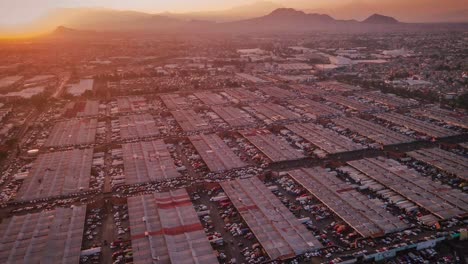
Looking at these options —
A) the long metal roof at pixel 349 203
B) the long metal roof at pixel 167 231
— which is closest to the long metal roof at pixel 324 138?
the long metal roof at pixel 349 203

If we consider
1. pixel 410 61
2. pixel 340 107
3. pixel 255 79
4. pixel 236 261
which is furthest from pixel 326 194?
pixel 410 61

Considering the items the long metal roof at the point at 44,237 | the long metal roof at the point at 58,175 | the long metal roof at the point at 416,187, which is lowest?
the long metal roof at the point at 44,237

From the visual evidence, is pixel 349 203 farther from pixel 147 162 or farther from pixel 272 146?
pixel 147 162

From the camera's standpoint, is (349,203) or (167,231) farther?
(349,203)

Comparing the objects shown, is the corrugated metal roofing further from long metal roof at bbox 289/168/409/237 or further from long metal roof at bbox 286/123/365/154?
long metal roof at bbox 286/123/365/154

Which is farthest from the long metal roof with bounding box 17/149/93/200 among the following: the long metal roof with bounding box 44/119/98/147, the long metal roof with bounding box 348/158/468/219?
the long metal roof with bounding box 348/158/468/219

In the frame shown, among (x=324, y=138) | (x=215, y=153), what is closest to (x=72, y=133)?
(x=215, y=153)

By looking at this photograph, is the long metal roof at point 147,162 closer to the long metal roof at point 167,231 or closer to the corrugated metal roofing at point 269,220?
the long metal roof at point 167,231

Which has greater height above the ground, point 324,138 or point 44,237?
point 324,138

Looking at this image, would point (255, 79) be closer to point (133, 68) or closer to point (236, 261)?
point (133, 68)

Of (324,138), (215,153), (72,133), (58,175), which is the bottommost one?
(58,175)

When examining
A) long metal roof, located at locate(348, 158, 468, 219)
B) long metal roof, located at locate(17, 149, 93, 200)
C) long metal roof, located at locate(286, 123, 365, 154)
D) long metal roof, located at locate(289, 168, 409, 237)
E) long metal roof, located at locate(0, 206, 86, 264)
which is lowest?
long metal roof, located at locate(0, 206, 86, 264)

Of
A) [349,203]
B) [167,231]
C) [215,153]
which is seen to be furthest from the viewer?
[215,153]

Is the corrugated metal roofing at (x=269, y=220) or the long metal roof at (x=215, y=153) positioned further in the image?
the long metal roof at (x=215, y=153)
